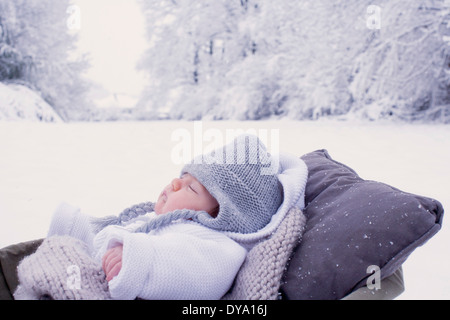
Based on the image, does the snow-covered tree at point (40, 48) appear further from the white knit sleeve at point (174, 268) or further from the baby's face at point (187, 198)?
the white knit sleeve at point (174, 268)

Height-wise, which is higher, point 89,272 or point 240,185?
point 240,185

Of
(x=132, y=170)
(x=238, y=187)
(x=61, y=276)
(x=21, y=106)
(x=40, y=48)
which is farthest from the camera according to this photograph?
(x=40, y=48)

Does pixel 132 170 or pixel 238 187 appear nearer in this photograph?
pixel 238 187

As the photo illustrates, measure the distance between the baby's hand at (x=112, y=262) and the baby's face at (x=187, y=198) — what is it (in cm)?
25

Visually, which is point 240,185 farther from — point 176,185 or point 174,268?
point 174,268

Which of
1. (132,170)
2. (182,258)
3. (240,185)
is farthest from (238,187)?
(132,170)

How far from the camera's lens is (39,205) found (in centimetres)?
209

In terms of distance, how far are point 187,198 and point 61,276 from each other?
1.32 feet

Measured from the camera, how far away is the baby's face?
1105 millimetres

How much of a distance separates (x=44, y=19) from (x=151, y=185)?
28.3 ft

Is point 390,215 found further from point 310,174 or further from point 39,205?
point 39,205

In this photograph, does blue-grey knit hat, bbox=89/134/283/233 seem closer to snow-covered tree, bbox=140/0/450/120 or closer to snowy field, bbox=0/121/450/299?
snowy field, bbox=0/121/450/299

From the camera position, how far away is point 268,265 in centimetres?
90

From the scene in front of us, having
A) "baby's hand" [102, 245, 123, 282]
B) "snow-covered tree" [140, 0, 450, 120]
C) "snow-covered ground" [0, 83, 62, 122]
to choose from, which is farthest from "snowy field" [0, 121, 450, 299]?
"snow-covered ground" [0, 83, 62, 122]
